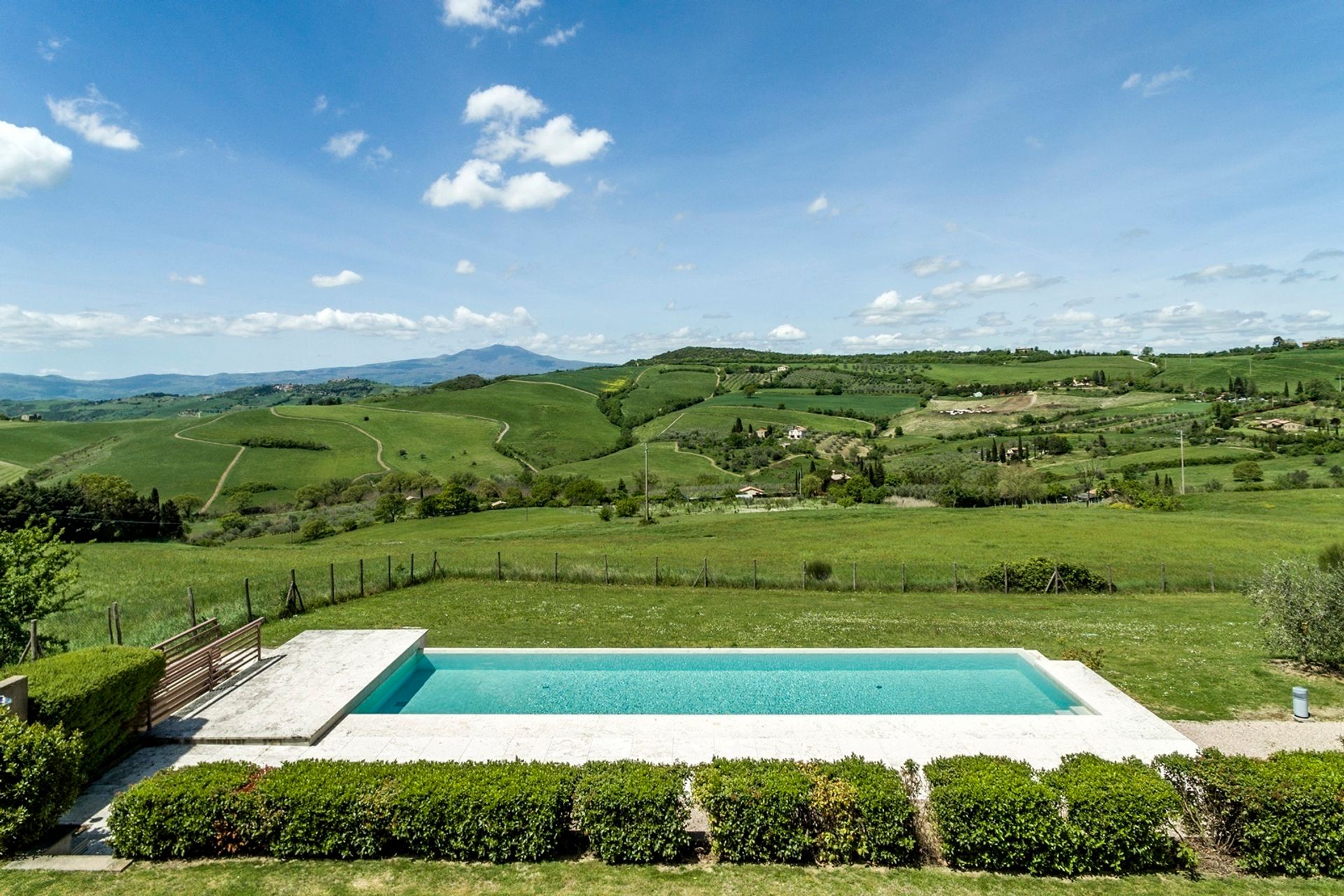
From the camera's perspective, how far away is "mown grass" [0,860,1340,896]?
751 centimetres

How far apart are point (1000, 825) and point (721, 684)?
25.1 feet

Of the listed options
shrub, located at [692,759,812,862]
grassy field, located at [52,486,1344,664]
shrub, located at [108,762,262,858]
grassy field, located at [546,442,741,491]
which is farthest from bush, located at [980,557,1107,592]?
grassy field, located at [546,442,741,491]

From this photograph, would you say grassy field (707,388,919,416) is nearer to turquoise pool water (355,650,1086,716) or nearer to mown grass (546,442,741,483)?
mown grass (546,442,741,483)

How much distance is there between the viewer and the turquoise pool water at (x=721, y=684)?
13.9m

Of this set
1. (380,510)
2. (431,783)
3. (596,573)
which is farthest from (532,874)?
(380,510)

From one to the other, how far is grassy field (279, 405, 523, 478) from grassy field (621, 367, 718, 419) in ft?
113

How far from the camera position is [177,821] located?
317 inches

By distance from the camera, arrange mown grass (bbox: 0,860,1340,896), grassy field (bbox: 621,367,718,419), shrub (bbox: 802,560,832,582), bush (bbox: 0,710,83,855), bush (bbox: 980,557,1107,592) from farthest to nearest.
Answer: grassy field (bbox: 621,367,718,419)
shrub (bbox: 802,560,832,582)
bush (bbox: 980,557,1107,592)
bush (bbox: 0,710,83,855)
mown grass (bbox: 0,860,1340,896)

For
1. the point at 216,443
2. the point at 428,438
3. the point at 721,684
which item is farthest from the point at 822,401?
the point at 721,684

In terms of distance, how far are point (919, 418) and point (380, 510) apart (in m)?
104

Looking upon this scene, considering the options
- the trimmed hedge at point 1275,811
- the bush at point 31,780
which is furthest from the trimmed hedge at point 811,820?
the bush at point 31,780

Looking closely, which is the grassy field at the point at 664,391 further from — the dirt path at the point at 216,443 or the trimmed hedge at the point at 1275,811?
the trimmed hedge at the point at 1275,811

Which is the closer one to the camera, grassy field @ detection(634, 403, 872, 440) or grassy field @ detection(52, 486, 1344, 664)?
grassy field @ detection(52, 486, 1344, 664)

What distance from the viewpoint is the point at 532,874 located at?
7848 millimetres
